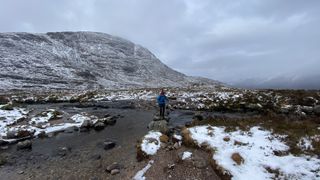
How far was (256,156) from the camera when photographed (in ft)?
45.1

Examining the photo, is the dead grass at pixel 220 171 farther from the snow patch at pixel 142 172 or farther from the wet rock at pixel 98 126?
the wet rock at pixel 98 126

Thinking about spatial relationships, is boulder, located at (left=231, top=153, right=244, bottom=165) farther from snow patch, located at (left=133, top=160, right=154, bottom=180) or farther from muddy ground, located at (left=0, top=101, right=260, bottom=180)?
snow patch, located at (left=133, top=160, right=154, bottom=180)

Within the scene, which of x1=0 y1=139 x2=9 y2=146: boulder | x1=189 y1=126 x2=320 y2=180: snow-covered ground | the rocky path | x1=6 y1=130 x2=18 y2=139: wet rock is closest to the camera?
x1=189 y1=126 x2=320 y2=180: snow-covered ground

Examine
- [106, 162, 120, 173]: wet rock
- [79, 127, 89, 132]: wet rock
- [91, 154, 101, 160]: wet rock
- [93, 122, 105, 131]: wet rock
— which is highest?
[93, 122, 105, 131]: wet rock

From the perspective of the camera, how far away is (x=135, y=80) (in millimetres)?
180125

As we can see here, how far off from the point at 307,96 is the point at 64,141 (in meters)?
30.9

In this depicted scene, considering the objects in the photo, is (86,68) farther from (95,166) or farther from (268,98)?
(95,166)

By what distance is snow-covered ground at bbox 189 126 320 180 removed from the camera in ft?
40.4

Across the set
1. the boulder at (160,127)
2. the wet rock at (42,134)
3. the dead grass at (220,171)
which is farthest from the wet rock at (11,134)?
the dead grass at (220,171)

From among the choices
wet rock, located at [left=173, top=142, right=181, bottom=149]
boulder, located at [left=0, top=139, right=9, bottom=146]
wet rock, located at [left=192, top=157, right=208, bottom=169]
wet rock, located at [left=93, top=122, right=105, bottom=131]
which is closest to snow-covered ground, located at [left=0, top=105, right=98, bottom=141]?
boulder, located at [left=0, top=139, right=9, bottom=146]

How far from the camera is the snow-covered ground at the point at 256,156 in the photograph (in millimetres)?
12305

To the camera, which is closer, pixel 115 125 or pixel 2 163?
pixel 2 163

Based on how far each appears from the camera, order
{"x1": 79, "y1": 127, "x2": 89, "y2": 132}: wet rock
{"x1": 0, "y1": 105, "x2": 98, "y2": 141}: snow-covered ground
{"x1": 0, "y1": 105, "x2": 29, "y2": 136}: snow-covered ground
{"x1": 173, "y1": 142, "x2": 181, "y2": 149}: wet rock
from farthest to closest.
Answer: {"x1": 0, "y1": 105, "x2": 29, "y2": 136}: snow-covered ground < {"x1": 79, "y1": 127, "x2": 89, "y2": 132}: wet rock < {"x1": 0, "y1": 105, "x2": 98, "y2": 141}: snow-covered ground < {"x1": 173, "y1": 142, "x2": 181, "y2": 149}: wet rock

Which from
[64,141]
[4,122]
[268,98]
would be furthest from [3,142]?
[268,98]
